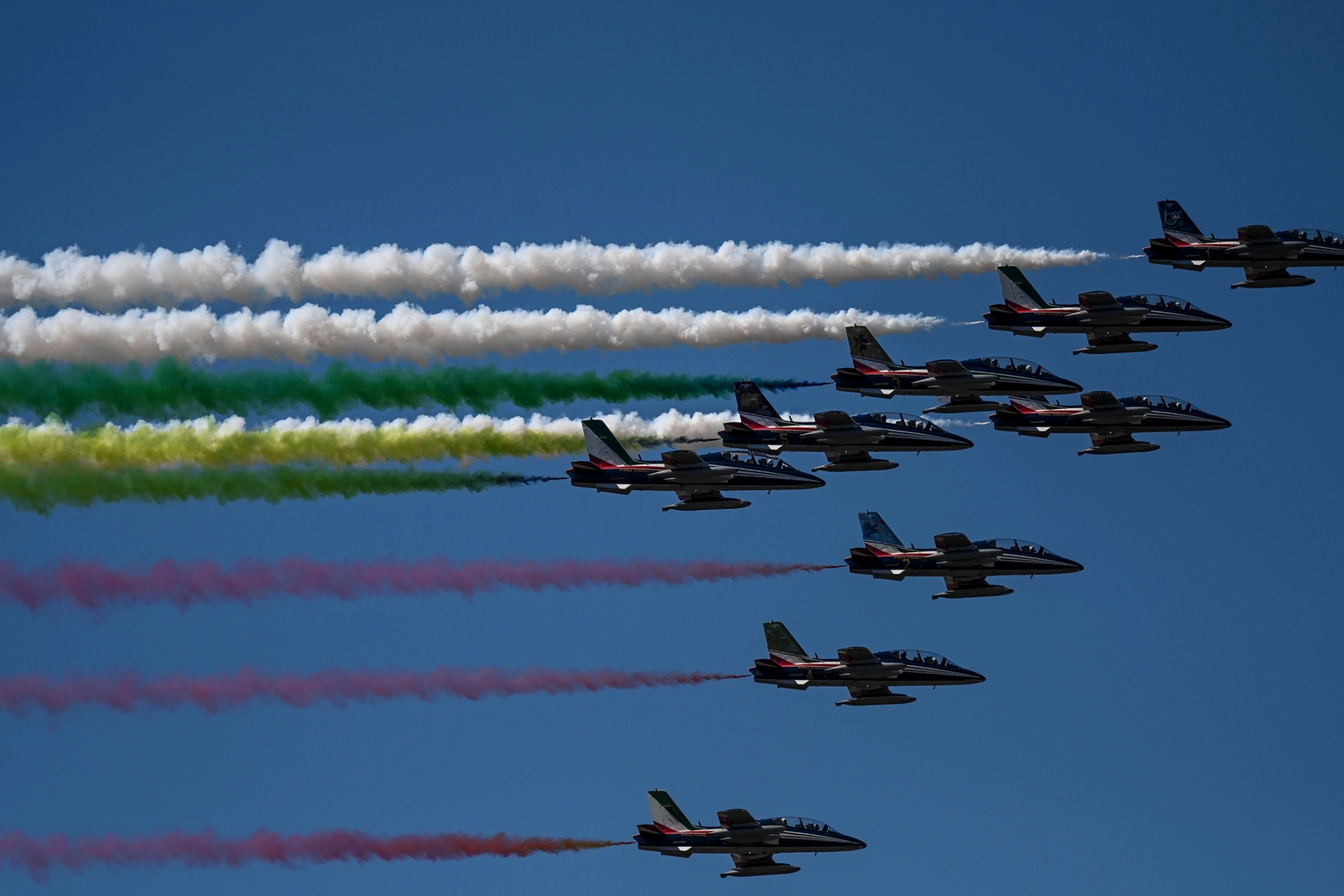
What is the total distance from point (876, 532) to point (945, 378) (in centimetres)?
913

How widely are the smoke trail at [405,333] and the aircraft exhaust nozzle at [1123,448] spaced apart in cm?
899

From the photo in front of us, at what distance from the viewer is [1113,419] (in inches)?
3792

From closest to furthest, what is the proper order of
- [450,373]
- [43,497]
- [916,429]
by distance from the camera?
[43,497]
[450,373]
[916,429]

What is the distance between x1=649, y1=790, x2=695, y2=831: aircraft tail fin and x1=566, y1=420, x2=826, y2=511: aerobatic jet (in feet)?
49.4

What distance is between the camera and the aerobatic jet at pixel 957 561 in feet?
310

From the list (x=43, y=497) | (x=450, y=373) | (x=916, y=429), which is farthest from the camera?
(x=916, y=429)

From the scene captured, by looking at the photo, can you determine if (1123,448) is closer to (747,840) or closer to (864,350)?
(864,350)

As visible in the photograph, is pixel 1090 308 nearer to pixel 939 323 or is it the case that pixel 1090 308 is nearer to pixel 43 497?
pixel 939 323

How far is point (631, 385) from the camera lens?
298 ft

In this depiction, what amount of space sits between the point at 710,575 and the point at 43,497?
29745 millimetres

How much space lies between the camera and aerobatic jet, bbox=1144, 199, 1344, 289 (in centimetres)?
9238

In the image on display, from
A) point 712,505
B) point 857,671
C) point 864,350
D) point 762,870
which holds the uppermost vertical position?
point 864,350

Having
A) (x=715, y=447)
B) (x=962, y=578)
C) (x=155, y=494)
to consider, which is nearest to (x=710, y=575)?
(x=715, y=447)

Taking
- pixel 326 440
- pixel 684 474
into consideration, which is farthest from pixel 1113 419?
pixel 326 440
